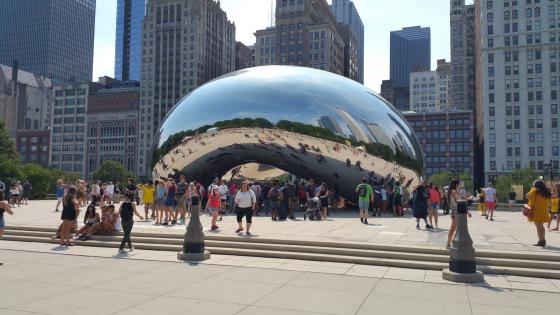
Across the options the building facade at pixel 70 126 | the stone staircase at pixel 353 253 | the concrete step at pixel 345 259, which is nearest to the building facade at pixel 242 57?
the building facade at pixel 70 126

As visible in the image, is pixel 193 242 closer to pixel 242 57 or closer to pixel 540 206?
pixel 540 206

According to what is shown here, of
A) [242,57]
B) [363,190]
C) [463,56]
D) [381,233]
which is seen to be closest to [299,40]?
[242,57]

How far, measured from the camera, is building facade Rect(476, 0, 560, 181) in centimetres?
9256

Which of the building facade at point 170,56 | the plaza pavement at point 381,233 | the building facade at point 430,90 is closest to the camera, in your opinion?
the plaza pavement at point 381,233

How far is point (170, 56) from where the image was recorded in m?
128

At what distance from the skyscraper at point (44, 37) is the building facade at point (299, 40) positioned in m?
84.1

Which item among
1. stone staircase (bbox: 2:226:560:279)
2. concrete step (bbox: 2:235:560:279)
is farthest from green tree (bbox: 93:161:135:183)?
concrete step (bbox: 2:235:560:279)

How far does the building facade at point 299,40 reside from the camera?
120500 mm

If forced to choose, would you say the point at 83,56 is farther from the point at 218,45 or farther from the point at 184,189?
the point at 184,189

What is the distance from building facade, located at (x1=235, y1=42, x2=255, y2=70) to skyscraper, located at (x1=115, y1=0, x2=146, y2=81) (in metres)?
53.8

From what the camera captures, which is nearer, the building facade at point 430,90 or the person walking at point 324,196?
the person walking at point 324,196

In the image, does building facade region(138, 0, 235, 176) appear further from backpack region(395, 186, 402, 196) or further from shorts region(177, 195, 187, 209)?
shorts region(177, 195, 187, 209)

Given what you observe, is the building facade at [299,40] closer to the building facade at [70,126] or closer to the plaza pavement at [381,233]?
the building facade at [70,126]

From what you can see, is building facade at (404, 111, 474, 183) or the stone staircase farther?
building facade at (404, 111, 474, 183)
